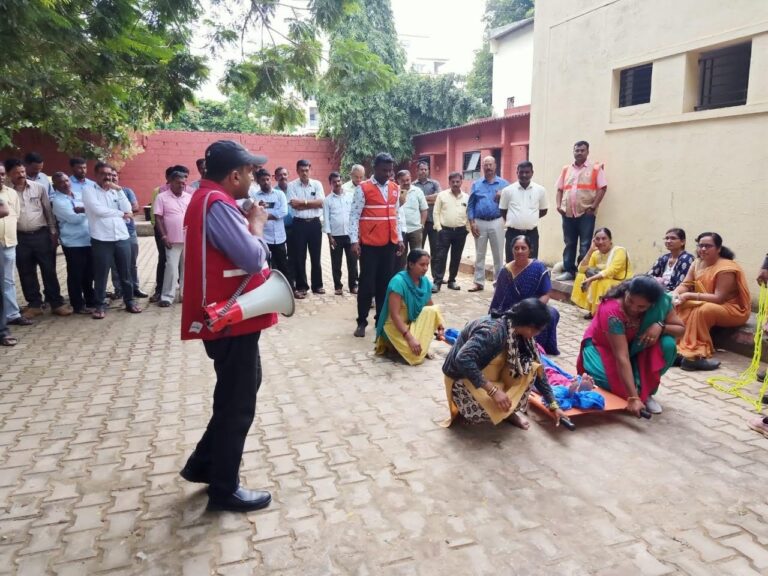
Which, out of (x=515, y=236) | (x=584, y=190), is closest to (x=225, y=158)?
(x=515, y=236)

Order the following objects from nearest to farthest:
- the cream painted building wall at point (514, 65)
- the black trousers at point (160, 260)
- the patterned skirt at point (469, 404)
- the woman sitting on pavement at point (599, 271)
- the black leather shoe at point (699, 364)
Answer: the patterned skirt at point (469, 404), the black leather shoe at point (699, 364), the woman sitting on pavement at point (599, 271), the black trousers at point (160, 260), the cream painted building wall at point (514, 65)

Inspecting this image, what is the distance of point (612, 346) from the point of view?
3803 millimetres

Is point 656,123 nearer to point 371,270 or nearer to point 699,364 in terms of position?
point 699,364

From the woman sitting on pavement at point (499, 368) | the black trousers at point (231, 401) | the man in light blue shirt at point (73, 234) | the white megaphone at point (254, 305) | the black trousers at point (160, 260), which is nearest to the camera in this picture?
the white megaphone at point (254, 305)

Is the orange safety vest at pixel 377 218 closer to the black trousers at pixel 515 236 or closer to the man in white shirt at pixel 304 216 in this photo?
the man in white shirt at pixel 304 216

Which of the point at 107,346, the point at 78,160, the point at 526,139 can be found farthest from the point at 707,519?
the point at 526,139

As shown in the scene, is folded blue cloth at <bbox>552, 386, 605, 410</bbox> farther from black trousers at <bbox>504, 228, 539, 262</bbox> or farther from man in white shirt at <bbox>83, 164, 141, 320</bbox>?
man in white shirt at <bbox>83, 164, 141, 320</bbox>

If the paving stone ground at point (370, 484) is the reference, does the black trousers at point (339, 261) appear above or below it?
above

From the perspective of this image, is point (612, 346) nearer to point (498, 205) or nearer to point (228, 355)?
point (228, 355)

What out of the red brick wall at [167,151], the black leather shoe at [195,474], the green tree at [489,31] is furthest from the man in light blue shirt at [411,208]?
the green tree at [489,31]

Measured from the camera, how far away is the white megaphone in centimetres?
225

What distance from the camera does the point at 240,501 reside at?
8.57ft

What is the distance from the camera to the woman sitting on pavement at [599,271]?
5.93m

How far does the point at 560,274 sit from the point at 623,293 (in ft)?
13.1
